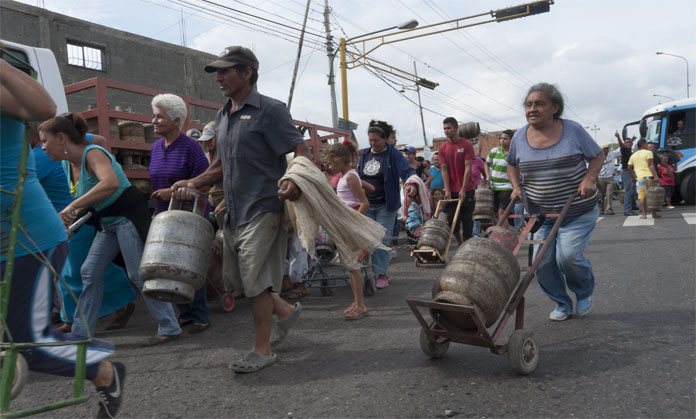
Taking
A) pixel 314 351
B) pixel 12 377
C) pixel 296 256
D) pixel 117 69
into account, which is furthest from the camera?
pixel 117 69

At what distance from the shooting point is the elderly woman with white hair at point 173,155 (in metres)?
4.54

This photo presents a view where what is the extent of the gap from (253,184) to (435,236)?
450 centimetres

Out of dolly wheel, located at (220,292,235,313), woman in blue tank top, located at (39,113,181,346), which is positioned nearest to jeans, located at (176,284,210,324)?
woman in blue tank top, located at (39,113,181,346)

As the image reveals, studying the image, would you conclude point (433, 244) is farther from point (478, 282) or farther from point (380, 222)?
point (478, 282)

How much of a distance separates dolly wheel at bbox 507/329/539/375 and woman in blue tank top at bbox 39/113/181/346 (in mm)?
2761

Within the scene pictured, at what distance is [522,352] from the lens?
10.1 feet

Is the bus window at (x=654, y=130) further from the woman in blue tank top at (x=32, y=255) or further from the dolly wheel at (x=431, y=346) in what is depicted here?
the woman in blue tank top at (x=32, y=255)

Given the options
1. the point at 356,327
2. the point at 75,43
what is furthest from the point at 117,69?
the point at 356,327

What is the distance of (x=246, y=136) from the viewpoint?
3.53 m

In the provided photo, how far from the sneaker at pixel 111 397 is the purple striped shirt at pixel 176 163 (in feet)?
7.45

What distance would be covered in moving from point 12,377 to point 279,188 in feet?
6.26

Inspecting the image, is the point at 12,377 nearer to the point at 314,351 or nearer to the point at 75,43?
the point at 314,351

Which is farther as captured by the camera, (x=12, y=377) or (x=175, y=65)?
(x=175, y=65)

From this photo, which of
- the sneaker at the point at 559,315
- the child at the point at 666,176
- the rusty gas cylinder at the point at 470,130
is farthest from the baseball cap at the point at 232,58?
the child at the point at 666,176
